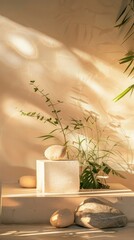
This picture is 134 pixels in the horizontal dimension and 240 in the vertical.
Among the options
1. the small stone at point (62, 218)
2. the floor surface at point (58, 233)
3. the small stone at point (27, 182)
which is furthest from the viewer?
the small stone at point (27, 182)

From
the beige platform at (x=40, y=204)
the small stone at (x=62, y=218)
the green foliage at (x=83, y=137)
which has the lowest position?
the small stone at (x=62, y=218)

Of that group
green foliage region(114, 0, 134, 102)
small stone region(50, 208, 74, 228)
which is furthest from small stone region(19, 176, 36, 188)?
green foliage region(114, 0, 134, 102)

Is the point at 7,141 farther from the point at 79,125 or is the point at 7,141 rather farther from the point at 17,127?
the point at 79,125

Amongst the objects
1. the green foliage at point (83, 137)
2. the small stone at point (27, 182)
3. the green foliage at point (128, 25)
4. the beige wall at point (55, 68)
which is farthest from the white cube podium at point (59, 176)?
the green foliage at point (128, 25)

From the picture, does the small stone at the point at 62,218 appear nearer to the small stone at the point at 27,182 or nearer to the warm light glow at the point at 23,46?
the small stone at the point at 27,182

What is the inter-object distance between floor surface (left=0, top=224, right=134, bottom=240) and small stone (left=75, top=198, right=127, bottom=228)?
0.10ft

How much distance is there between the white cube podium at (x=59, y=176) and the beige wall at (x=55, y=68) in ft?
1.42

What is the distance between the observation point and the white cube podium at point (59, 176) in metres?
2.55

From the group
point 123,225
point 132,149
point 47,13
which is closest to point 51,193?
point 123,225

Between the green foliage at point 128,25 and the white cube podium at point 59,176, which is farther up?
the green foliage at point 128,25

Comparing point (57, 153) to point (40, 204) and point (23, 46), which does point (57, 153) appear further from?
point (23, 46)

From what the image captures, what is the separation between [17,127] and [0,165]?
10.0 inches

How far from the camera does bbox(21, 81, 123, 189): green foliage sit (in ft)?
9.71

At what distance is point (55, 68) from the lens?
303cm
